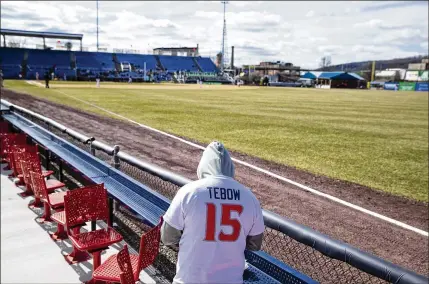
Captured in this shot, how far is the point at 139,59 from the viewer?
255ft

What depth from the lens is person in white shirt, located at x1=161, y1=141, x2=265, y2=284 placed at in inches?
90.7

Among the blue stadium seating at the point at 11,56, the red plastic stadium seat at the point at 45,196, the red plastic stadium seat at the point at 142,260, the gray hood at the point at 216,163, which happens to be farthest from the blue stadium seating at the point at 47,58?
the gray hood at the point at 216,163

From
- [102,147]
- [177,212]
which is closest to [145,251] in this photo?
[177,212]

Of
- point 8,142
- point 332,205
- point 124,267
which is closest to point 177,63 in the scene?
point 8,142

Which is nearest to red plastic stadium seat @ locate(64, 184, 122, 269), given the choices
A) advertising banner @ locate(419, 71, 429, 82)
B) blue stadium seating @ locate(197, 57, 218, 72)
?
blue stadium seating @ locate(197, 57, 218, 72)

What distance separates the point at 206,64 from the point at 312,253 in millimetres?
84281

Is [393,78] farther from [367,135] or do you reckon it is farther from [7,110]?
[7,110]

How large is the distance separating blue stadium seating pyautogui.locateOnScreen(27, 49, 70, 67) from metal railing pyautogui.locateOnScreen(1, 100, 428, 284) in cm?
6437

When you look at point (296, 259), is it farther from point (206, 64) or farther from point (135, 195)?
point (206, 64)

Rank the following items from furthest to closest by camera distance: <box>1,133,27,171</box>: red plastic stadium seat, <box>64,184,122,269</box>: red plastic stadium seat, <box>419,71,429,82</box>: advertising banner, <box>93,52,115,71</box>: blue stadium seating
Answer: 1. <box>419,71,429,82</box>: advertising banner
2. <box>93,52,115,71</box>: blue stadium seating
3. <box>1,133,27,171</box>: red plastic stadium seat
4. <box>64,184,122,269</box>: red plastic stadium seat

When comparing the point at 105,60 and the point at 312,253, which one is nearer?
the point at 312,253

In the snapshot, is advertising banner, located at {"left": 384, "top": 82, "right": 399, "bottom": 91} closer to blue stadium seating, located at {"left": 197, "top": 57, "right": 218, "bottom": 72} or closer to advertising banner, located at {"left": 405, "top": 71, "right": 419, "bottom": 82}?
advertising banner, located at {"left": 405, "top": 71, "right": 419, "bottom": 82}

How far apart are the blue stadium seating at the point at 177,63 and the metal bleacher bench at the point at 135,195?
71.8 meters

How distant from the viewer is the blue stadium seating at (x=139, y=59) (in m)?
75.6
